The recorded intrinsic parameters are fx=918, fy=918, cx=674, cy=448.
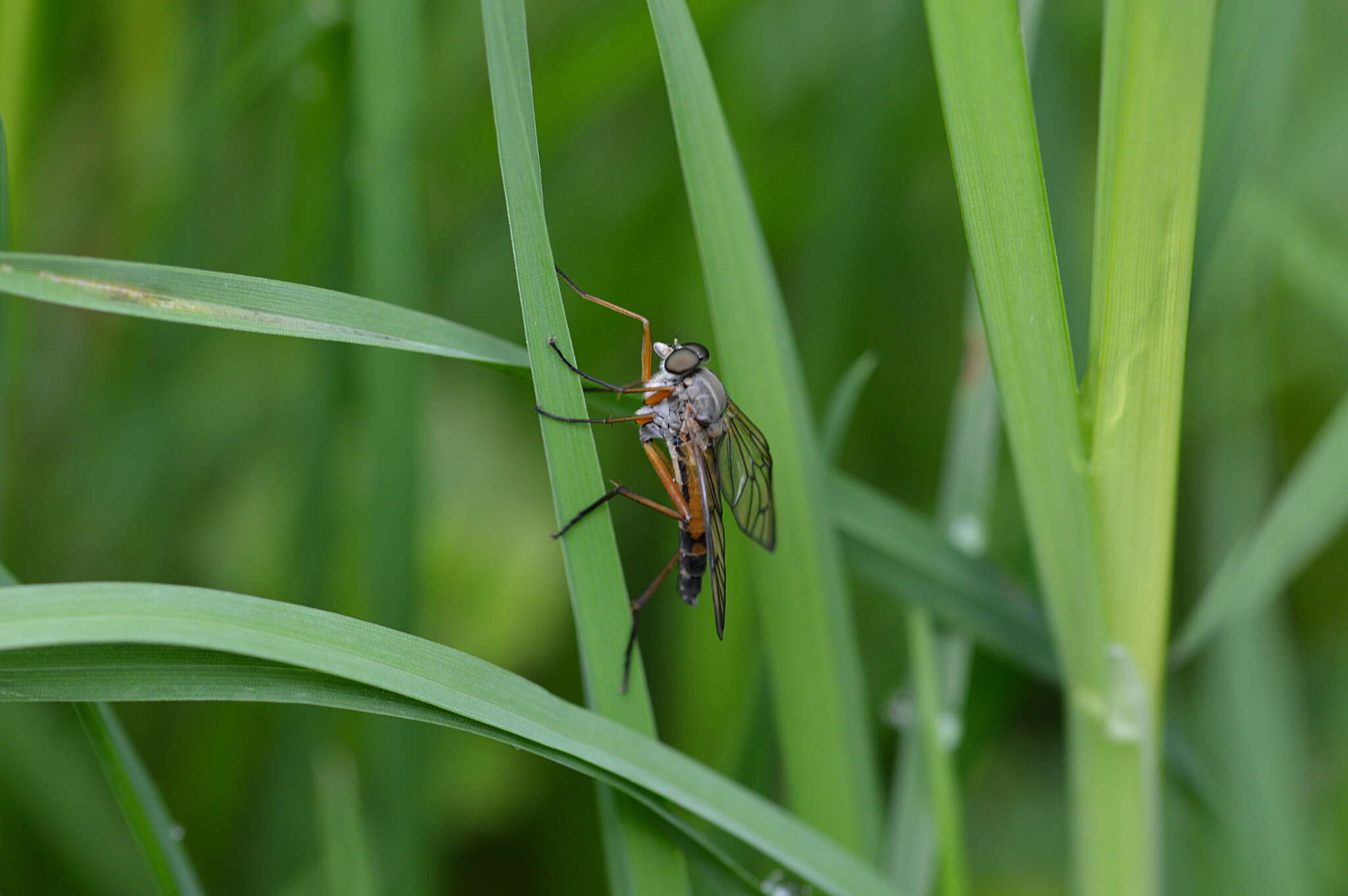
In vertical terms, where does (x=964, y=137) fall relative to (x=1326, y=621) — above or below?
above

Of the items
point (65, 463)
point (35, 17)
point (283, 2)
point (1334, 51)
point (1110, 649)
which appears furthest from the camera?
point (1334, 51)

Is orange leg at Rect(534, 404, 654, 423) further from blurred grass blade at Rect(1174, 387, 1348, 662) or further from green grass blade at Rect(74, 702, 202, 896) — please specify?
blurred grass blade at Rect(1174, 387, 1348, 662)

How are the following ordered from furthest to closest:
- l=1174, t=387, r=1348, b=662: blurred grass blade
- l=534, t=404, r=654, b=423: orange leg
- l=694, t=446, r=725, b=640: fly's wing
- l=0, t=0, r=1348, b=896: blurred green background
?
l=0, t=0, r=1348, b=896: blurred green background
l=694, t=446, r=725, b=640: fly's wing
l=1174, t=387, r=1348, b=662: blurred grass blade
l=534, t=404, r=654, b=423: orange leg

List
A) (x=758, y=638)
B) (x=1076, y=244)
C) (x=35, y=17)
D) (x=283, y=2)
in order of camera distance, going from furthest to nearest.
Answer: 1. (x=1076, y=244)
2. (x=758, y=638)
3. (x=283, y=2)
4. (x=35, y=17)

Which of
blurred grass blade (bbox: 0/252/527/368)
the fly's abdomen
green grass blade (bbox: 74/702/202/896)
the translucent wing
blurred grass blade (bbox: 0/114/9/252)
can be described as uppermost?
blurred grass blade (bbox: 0/114/9/252)

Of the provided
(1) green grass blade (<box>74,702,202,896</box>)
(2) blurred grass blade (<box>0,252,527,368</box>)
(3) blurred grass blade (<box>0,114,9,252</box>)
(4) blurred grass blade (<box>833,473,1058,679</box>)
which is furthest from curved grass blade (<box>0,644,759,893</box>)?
(4) blurred grass blade (<box>833,473,1058,679</box>)

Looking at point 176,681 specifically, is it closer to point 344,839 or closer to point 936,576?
point 344,839

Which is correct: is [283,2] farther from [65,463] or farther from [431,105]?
[65,463]

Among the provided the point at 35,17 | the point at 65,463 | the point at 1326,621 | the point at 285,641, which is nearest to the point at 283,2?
the point at 35,17
